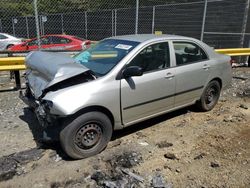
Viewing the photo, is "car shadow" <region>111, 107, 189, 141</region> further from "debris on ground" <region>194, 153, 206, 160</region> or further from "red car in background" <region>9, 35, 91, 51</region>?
"red car in background" <region>9, 35, 91, 51</region>

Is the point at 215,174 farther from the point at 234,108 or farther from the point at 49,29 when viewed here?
the point at 49,29

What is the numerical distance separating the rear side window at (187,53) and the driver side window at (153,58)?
0.26m

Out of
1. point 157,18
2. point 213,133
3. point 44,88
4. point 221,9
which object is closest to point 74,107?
point 44,88

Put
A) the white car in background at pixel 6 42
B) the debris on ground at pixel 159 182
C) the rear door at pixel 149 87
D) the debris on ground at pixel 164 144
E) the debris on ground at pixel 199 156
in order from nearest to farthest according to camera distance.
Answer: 1. the debris on ground at pixel 159 182
2. the debris on ground at pixel 199 156
3. the rear door at pixel 149 87
4. the debris on ground at pixel 164 144
5. the white car in background at pixel 6 42

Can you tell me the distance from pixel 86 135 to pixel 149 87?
4.21 feet

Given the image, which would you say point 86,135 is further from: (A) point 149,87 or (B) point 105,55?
(B) point 105,55

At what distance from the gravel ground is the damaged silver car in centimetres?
34

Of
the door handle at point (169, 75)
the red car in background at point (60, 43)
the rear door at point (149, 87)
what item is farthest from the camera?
the red car in background at point (60, 43)

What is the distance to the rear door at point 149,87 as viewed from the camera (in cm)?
458

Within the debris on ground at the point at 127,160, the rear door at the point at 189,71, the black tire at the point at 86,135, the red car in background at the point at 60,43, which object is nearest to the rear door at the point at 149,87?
the rear door at the point at 189,71

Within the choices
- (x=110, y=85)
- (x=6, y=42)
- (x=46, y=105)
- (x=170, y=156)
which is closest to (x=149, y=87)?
(x=110, y=85)

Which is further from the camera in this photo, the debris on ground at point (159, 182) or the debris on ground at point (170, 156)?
the debris on ground at point (170, 156)

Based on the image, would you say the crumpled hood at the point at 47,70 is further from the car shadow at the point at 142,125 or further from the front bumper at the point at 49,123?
the car shadow at the point at 142,125

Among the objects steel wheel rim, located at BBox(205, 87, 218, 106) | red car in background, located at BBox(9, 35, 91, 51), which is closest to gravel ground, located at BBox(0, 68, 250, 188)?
steel wheel rim, located at BBox(205, 87, 218, 106)
